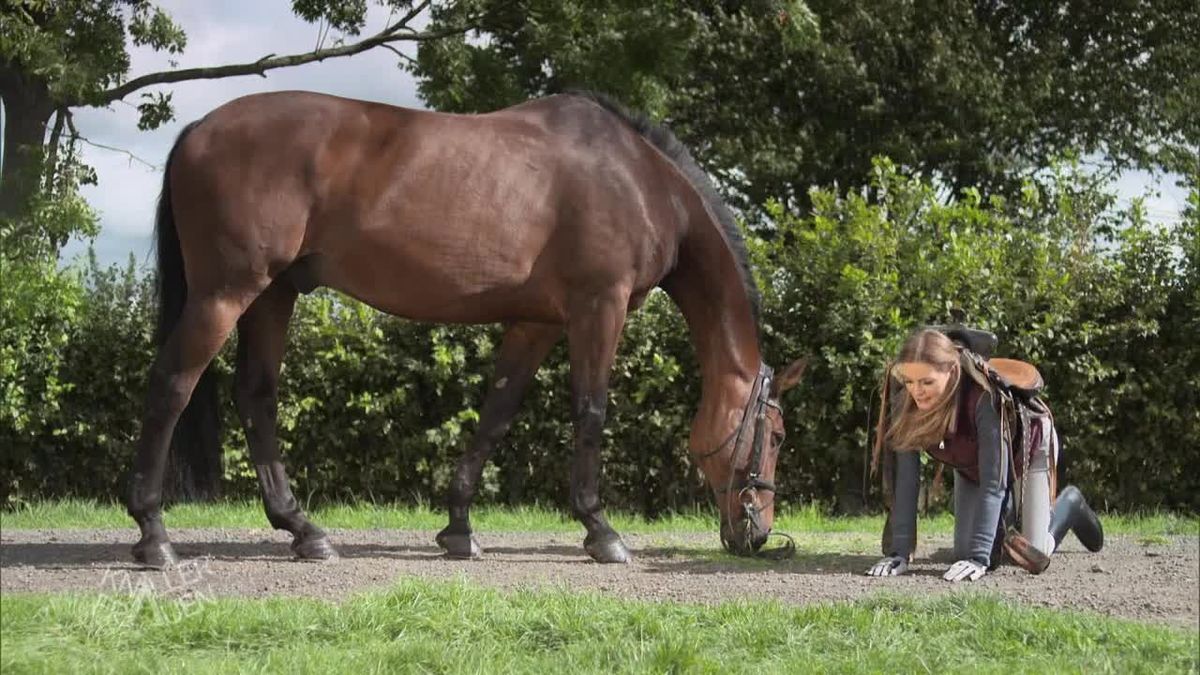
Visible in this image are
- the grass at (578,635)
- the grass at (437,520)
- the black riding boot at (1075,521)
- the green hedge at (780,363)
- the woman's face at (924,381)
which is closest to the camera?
the grass at (578,635)

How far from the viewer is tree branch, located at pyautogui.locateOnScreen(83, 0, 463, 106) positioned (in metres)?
9.66

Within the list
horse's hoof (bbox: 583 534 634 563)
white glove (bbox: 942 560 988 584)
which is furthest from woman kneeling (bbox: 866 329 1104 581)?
horse's hoof (bbox: 583 534 634 563)

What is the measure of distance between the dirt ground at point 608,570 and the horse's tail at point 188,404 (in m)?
0.37

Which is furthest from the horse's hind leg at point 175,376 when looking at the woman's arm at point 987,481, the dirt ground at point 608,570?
the woman's arm at point 987,481

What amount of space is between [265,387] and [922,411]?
307cm

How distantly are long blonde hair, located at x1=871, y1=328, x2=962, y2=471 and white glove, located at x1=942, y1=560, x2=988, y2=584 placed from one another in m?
0.53

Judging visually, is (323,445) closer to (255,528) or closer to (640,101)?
(255,528)

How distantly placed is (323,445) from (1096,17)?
1665cm

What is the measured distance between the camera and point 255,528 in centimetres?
733

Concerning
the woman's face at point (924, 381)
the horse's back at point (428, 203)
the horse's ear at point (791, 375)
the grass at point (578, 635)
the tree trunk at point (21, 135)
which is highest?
the tree trunk at point (21, 135)

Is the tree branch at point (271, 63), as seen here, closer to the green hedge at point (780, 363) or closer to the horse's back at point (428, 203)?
the green hedge at point (780, 363)

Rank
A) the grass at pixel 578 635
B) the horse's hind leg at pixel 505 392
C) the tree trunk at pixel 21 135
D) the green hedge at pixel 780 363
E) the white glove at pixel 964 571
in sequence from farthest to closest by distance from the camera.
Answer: the tree trunk at pixel 21 135 < the green hedge at pixel 780 363 < the horse's hind leg at pixel 505 392 < the white glove at pixel 964 571 < the grass at pixel 578 635

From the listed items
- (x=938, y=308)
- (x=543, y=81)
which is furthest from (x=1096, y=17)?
(x=938, y=308)

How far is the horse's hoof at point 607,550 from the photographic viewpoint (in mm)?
5953
